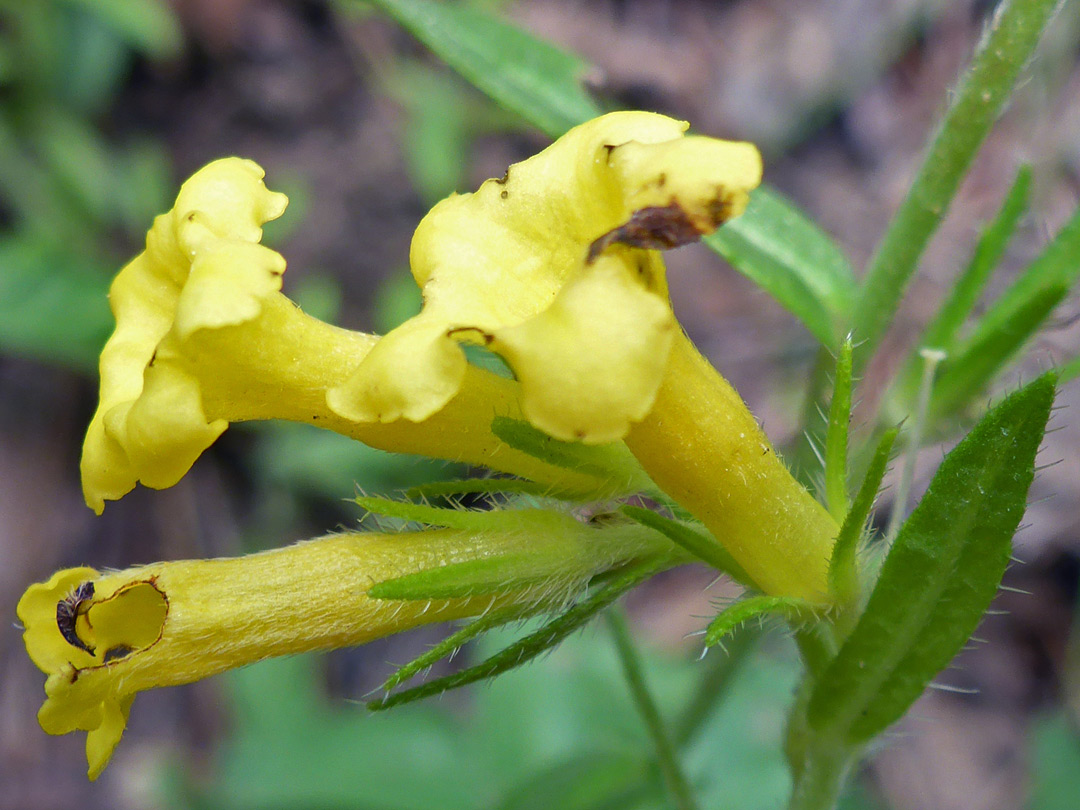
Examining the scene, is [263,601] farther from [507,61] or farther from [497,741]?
[497,741]

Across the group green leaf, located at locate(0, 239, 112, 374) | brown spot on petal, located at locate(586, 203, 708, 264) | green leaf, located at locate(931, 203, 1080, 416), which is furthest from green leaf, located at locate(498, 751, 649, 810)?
green leaf, located at locate(0, 239, 112, 374)

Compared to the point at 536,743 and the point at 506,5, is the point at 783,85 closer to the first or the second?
the point at 506,5

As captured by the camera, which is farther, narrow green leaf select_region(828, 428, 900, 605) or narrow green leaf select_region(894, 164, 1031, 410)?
narrow green leaf select_region(894, 164, 1031, 410)

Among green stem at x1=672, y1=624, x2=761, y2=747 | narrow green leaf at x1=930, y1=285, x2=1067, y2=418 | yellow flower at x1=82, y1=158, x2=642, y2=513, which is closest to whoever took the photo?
yellow flower at x1=82, y1=158, x2=642, y2=513

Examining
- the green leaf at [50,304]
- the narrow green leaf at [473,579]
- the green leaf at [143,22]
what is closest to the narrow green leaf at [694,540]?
→ the narrow green leaf at [473,579]

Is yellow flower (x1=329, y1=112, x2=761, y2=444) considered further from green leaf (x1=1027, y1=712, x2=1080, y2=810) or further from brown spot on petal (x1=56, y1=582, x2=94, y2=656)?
green leaf (x1=1027, y1=712, x2=1080, y2=810)

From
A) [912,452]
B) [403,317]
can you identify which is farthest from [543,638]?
[403,317]
